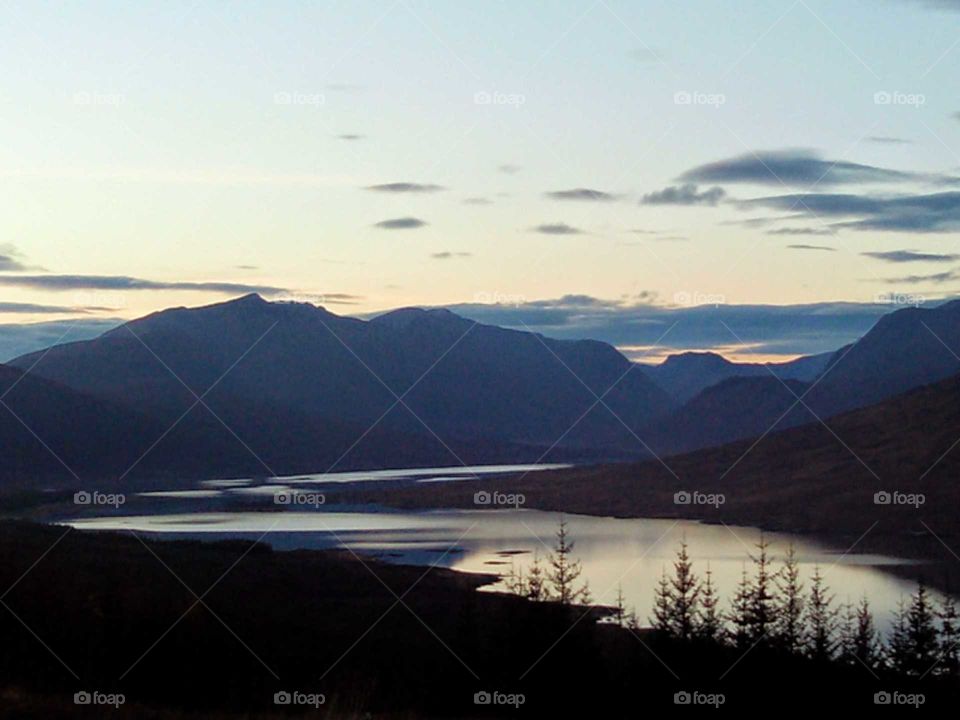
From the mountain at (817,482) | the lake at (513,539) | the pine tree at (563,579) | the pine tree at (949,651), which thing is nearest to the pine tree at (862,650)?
the pine tree at (949,651)

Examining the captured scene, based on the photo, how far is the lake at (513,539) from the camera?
59.8 m

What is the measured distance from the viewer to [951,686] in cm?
2870

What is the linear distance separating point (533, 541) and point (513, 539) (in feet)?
9.06

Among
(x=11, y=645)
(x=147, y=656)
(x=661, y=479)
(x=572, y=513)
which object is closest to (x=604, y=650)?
(x=147, y=656)

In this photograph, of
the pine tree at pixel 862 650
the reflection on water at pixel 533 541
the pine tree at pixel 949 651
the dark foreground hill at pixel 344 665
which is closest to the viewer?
the dark foreground hill at pixel 344 665

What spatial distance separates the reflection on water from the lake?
80mm

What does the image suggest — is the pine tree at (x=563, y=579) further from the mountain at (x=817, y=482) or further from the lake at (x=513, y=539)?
the mountain at (x=817, y=482)

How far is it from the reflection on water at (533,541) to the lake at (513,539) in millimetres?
80

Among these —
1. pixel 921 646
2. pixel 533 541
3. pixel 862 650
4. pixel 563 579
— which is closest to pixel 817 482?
pixel 533 541

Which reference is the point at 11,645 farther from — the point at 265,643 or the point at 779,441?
the point at 779,441

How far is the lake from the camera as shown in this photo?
196 ft

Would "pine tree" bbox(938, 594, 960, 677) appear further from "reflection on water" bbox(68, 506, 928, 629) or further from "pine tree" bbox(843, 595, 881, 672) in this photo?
"reflection on water" bbox(68, 506, 928, 629)

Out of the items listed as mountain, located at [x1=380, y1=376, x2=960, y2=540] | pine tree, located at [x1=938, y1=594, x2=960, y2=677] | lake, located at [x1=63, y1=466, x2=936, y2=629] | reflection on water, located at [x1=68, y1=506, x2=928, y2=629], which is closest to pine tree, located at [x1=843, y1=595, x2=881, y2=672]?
pine tree, located at [x1=938, y1=594, x2=960, y2=677]

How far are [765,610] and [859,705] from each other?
24.7 ft
